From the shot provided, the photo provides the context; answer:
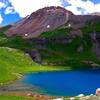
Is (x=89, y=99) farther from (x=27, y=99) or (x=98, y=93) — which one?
(x=27, y=99)

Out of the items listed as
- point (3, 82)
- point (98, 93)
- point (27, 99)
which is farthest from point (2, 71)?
point (98, 93)

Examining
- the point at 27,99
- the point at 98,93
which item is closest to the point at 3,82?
the point at 27,99

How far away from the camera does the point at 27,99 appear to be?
61312mm

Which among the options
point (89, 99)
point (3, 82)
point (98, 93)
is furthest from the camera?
point (3, 82)

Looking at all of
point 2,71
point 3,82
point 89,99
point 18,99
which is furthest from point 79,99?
point 2,71

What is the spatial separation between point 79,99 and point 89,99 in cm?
206

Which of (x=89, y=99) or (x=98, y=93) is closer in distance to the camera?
(x=89, y=99)

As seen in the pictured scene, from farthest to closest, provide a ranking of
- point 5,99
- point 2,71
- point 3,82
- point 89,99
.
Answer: point 2,71 < point 3,82 < point 5,99 < point 89,99

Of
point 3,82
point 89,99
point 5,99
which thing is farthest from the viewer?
point 3,82

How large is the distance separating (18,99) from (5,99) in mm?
1998

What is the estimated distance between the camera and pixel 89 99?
46.5 m

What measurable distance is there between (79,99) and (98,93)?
126 inches

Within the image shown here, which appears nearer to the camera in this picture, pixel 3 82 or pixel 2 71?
pixel 3 82

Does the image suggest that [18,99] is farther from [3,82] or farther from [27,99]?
[3,82]
